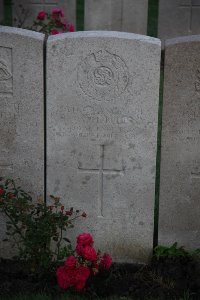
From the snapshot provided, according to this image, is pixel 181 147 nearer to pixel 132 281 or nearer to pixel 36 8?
pixel 132 281

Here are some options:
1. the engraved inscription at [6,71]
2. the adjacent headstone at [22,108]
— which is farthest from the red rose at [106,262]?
the engraved inscription at [6,71]

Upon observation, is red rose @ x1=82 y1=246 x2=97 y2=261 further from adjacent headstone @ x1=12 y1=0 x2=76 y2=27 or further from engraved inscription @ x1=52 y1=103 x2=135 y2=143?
adjacent headstone @ x1=12 y1=0 x2=76 y2=27

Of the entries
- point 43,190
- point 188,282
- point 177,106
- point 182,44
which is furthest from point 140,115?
point 188,282

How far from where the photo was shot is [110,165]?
13.1 ft

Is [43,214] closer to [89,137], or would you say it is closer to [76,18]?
[89,137]

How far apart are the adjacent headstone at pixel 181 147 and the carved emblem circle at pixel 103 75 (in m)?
→ 0.32

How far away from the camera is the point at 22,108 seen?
390 cm

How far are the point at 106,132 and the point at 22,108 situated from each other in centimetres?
62

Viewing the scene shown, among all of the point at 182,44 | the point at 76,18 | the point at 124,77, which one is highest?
the point at 76,18

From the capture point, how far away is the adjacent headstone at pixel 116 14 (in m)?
9.48

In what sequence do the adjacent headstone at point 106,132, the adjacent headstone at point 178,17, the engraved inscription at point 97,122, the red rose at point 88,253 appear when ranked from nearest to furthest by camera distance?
the red rose at point 88,253 < the adjacent headstone at point 106,132 < the engraved inscription at point 97,122 < the adjacent headstone at point 178,17

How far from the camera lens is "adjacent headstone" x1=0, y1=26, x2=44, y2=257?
→ 3789 millimetres

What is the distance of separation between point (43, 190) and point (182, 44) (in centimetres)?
144

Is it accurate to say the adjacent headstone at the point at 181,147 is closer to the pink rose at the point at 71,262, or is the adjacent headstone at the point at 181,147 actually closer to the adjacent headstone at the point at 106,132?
the adjacent headstone at the point at 106,132
